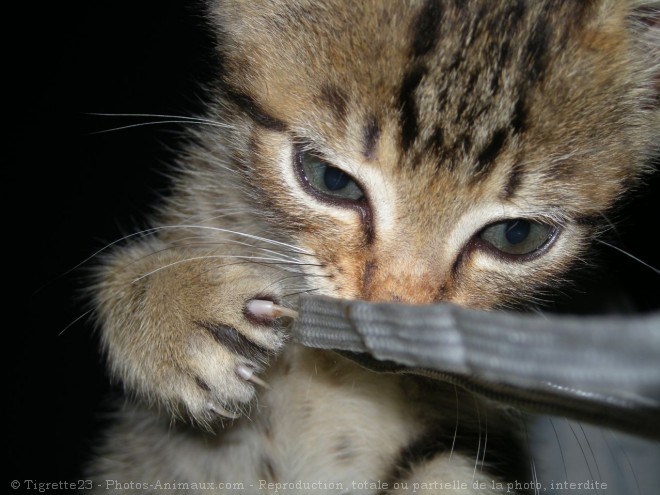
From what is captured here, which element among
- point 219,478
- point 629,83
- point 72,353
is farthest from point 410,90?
point 72,353

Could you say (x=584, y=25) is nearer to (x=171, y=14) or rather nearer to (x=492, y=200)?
(x=492, y=200)

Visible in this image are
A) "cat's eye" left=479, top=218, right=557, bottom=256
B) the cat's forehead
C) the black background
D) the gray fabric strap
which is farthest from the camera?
the black background

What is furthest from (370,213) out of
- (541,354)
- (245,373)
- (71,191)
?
(71,191)

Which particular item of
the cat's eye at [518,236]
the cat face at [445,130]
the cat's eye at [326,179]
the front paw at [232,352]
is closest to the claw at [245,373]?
the front paw at [232,352]

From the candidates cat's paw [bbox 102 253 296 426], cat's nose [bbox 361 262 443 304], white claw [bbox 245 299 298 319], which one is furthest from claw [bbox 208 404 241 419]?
cat's nose [bbox 361 262 443 304]

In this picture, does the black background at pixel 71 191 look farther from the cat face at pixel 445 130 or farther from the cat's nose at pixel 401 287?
the cat's nose at pixel 401 287

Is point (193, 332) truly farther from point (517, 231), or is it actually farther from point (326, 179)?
point (517, 231)

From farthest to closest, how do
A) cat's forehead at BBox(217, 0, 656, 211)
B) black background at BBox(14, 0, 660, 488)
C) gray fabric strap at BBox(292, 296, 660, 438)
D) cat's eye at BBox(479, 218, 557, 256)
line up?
black background at BBox(14, 0, 660, 488) < cat's eye at BBox(479, 218, 557, 256) < cat's forehead at BBox(217, 0, 656, 211) < gray fabric strap at BBox(292, 296, 660, 438)

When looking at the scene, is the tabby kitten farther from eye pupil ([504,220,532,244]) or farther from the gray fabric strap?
the gray fabric strap
